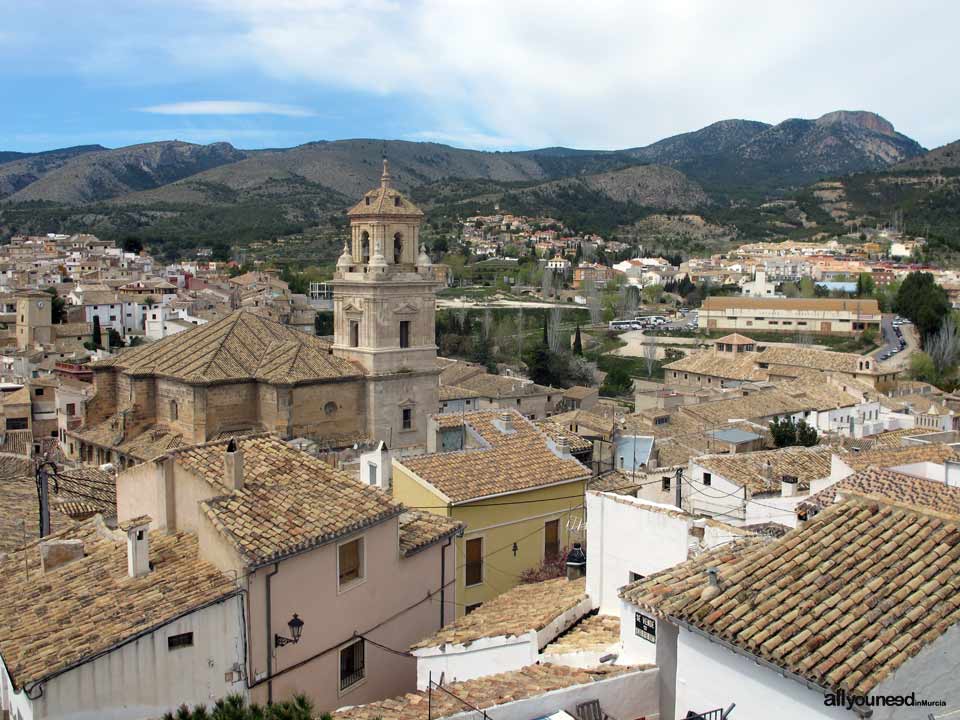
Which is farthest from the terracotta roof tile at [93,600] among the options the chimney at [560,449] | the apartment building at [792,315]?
the apartment building at [792,315]

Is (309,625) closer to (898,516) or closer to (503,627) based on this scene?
(503,627)

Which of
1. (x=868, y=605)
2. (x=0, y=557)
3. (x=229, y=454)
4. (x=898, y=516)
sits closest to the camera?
(x=868, y=605)

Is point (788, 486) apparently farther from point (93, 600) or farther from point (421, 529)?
point (93, 600)

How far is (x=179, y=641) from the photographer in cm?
766

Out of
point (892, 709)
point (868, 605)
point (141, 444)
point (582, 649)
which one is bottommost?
point (141, 444)

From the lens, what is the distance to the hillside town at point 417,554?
564 cm

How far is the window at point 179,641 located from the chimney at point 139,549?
94cm

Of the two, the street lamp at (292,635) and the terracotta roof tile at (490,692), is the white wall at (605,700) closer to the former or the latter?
the terracotta roof tile at (490,692)

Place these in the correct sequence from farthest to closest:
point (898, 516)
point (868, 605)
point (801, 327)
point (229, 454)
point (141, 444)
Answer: point (801, 327)
point (141, 444)
point (229, 454)
point (898, 516)
point (868, 605)

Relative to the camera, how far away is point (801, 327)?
71188 millimetres

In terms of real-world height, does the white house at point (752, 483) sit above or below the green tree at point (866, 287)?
below

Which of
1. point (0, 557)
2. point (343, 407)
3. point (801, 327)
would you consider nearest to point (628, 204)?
point (801, 327)

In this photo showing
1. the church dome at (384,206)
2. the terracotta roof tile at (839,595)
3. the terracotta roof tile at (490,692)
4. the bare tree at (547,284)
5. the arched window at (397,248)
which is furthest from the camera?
the bare tree at (547,284)

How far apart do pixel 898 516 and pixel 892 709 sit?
4.91ft
